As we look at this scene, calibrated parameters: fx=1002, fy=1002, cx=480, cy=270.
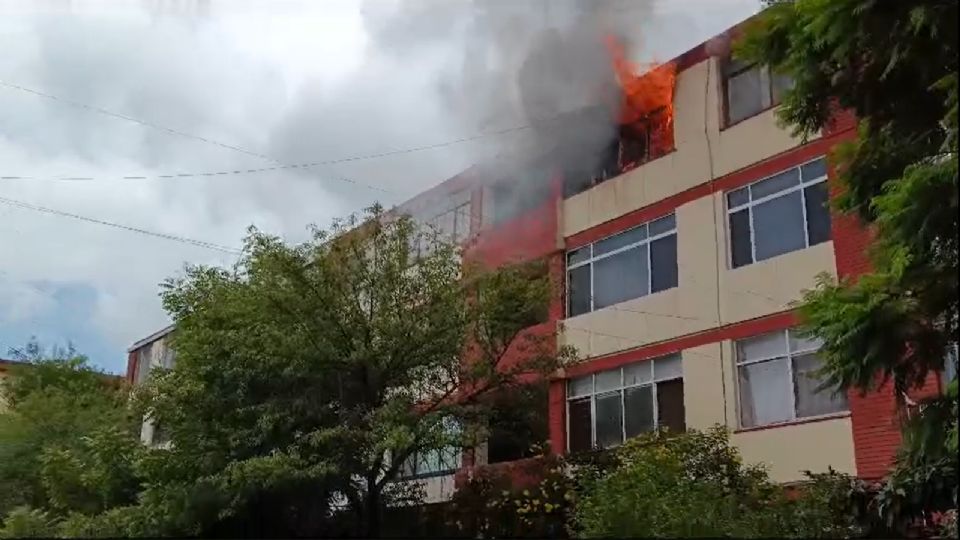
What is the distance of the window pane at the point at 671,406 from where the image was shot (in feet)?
→ 50.6

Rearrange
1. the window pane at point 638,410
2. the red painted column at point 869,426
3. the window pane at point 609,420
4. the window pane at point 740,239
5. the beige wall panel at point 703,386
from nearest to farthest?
the red painted column at point 869,426, the beige wall panel at point 703,386, the window pane at point 740,239, the window pane at point 638,410, the window pane at point 609,420

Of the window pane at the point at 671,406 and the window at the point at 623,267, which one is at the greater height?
the window at the point at 623,267

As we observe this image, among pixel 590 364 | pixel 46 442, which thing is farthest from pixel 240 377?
pixel 46 442

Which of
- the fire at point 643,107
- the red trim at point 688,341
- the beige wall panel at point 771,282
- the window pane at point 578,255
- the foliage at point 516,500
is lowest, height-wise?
the foliage at point 516,500

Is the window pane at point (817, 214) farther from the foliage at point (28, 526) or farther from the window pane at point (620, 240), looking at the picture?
the foliage at point (28, 526)

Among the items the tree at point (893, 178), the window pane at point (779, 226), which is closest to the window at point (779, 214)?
the window pane at point (779, 226)

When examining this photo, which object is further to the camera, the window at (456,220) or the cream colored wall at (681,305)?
the window at (456,220)

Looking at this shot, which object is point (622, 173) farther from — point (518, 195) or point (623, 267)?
point (518, 195)

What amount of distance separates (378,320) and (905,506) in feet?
25.3

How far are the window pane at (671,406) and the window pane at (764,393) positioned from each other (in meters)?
1.09

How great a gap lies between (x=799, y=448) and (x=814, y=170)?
155 inches

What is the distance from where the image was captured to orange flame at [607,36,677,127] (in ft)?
55.7

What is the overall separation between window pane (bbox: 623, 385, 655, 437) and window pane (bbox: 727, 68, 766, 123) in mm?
4569

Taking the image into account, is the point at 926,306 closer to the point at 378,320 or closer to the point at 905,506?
the point at 905,506
